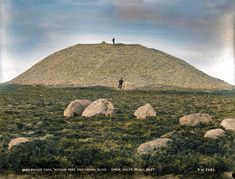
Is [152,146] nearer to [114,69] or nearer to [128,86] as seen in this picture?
[128,86]

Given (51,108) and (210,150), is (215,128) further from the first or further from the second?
(51,108)

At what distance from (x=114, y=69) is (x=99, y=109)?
72.3 m

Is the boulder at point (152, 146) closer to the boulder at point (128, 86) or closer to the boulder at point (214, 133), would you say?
the boulder at point (214, 133)

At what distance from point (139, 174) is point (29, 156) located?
438cm

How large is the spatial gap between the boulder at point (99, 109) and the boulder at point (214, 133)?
9.62 m

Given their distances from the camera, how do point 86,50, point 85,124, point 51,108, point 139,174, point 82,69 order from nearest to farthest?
1. point 139,174
2. point 85,124
3. point 51,108
4. point 82,69
5. point 86,50

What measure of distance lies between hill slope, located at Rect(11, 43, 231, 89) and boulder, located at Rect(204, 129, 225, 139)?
207 ft

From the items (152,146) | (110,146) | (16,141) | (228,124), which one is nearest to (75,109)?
(228,124)

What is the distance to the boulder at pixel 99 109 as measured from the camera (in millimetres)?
32812

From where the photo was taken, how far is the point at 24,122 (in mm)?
29469

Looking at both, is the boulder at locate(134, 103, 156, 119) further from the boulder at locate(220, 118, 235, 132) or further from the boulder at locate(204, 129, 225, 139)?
the boulder at locate(204, 129, 225, 139)

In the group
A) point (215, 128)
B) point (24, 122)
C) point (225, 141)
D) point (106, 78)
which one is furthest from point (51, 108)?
point (106, 78)

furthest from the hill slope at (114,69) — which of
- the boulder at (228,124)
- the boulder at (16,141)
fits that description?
the boulder at (16,141)

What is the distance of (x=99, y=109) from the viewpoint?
3288cm
